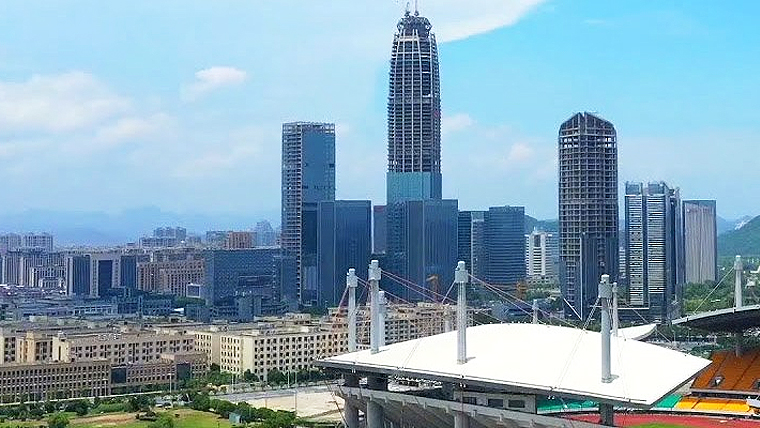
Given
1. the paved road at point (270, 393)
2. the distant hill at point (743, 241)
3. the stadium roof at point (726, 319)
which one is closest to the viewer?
the stadium roof at point (726, 319)

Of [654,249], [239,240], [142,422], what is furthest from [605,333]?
[239,240]

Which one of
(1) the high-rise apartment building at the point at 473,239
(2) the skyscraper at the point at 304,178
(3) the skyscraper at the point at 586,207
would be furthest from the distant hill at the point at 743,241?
(3) the skyscraper at the point at 586,207

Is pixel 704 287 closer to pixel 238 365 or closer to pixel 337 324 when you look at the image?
pixel 337 324

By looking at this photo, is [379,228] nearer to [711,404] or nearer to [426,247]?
[426,247]

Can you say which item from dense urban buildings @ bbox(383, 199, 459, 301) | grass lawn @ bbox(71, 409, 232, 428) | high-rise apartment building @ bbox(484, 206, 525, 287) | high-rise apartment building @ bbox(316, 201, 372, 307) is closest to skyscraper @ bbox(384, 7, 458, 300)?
high-rise apartment building @ bbox(316, 201, 372, 307)

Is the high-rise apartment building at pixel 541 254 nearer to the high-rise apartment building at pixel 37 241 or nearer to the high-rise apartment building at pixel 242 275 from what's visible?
the high-rise apartment building at pixel 242 275

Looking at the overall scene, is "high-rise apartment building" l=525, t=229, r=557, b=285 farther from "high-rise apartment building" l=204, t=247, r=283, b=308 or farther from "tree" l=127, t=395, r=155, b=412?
"tree" l=127, t=395, r=155, b=412
